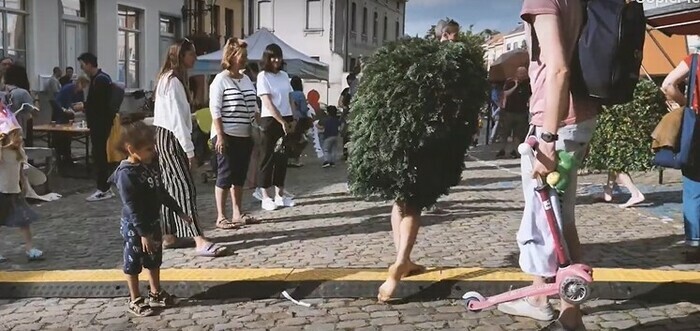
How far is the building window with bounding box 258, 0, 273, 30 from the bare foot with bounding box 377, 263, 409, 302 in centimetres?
4401

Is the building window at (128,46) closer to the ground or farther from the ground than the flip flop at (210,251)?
farther from the ground

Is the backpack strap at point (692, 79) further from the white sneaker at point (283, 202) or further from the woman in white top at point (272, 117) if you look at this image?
the white sneaker at point (283, 202)

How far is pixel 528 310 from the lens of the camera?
4289 mm

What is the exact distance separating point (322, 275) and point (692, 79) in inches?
120

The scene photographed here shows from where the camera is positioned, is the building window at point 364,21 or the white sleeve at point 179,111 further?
the building window at point 364,21

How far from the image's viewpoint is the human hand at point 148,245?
4.55 m

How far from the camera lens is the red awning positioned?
302 inches

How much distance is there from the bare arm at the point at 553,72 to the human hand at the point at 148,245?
248 centimetres

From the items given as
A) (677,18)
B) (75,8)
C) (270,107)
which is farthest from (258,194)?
(75,8)

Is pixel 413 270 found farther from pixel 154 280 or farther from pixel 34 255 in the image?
pixel 34 255

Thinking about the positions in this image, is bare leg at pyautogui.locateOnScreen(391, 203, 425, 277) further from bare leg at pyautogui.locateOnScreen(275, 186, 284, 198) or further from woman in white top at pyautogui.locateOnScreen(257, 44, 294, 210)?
bare leg at pyautogui.locateOnScreen(275, 186, 284, 198)

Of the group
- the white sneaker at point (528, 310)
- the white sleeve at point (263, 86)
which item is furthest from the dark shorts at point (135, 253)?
the white sleeve at point (263, 86)

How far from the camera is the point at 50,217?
8172mm

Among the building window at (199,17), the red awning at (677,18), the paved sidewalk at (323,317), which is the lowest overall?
the paved sidewalk at (323,317)
